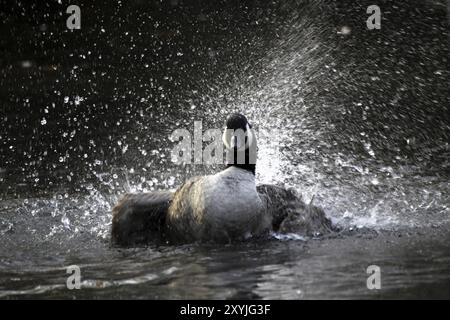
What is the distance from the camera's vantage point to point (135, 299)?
5.55 m

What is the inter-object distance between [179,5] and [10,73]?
376cm

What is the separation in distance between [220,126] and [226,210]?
4541 mm

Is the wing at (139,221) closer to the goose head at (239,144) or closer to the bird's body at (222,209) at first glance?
the bird's body at (222,209)

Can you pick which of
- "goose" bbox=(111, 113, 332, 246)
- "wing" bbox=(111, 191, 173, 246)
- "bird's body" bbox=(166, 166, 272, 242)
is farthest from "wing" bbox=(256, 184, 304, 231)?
"wing" bbox=(111, 191, 173, 246)

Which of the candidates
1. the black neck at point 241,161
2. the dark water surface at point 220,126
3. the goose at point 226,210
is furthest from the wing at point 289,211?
the black neck at point 241,161

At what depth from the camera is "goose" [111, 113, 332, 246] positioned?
7.06 metres

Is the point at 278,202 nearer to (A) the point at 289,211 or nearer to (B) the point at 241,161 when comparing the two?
(A) the point at 289,211

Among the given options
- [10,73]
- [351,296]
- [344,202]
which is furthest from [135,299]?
[10,73]

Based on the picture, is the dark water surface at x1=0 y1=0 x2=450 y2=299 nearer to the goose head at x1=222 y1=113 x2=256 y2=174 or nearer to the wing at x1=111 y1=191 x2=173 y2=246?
the wing at x1=111 y1=191 x2=173 y2=246

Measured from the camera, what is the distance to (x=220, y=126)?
11.5 metres

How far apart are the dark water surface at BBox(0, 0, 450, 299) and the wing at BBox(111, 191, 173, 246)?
10.4 inches

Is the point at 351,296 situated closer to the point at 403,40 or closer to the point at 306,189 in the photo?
the point at 306,189
